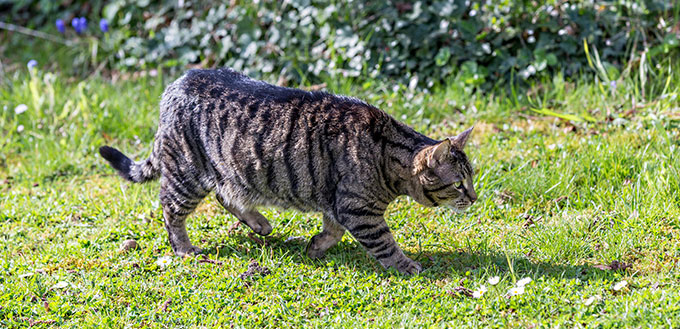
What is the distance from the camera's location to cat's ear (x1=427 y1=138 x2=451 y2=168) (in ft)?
12.5

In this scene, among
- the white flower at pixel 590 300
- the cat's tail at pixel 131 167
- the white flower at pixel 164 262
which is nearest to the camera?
the white flower at pixel 590 300

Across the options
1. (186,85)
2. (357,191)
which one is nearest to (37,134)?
(186,85)

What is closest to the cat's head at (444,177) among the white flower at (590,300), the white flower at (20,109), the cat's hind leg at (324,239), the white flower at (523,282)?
the cat's hind leg at (324,239)

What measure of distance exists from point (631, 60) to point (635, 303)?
3.06 meters

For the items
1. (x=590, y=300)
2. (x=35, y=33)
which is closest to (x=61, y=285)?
(x=590, y=300)

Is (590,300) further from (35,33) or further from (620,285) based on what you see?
(35,33)

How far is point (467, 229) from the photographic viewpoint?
453cm

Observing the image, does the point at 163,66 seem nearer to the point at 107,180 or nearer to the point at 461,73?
the point at 107,180

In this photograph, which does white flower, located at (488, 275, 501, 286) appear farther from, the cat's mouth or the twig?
the twig

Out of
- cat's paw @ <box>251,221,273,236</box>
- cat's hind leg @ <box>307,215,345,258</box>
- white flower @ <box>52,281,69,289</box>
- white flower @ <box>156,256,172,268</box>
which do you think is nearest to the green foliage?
cat's paw @ <box>251,221,273,236</box>

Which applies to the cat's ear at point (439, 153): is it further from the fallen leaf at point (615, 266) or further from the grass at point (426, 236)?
the fallen leaf at point (615, 266)

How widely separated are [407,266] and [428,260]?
0.20m

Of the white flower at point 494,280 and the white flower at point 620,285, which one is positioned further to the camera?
the white flower at point 494,280

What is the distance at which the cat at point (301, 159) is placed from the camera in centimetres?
405
